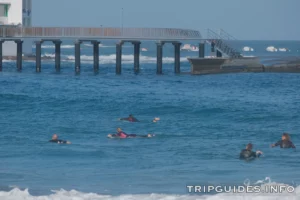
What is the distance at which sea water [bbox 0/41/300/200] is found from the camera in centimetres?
2228

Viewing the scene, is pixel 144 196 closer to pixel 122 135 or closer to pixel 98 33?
pixel 122 135

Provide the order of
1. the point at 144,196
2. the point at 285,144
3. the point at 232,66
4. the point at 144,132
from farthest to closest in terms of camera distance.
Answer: the point at 232,66, the point at 144,132, the point at 285,144, the point at 144,196

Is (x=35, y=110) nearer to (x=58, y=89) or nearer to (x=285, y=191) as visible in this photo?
(x=58, y=89)

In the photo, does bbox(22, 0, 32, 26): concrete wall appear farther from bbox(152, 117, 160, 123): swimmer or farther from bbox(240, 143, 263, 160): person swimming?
bbox(240, 143, 263, 160): person swimming

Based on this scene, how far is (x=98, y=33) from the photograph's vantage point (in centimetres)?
5928

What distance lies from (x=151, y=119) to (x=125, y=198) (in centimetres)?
1819

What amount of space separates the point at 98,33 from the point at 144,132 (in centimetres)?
2648

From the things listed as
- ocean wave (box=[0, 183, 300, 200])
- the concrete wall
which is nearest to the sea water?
ocean wave (box=[0, 183, 300, 200])

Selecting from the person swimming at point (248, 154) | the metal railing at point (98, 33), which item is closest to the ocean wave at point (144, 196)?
the person swimming at point (248, 154)

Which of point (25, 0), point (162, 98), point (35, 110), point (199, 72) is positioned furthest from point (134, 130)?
point (25, 0)

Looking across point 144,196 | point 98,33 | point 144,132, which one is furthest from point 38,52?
point 144,196

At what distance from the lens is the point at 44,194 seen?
2069cm

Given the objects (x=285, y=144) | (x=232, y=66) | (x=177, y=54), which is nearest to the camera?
(x=285, y=144)

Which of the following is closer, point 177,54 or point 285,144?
point 285,144
